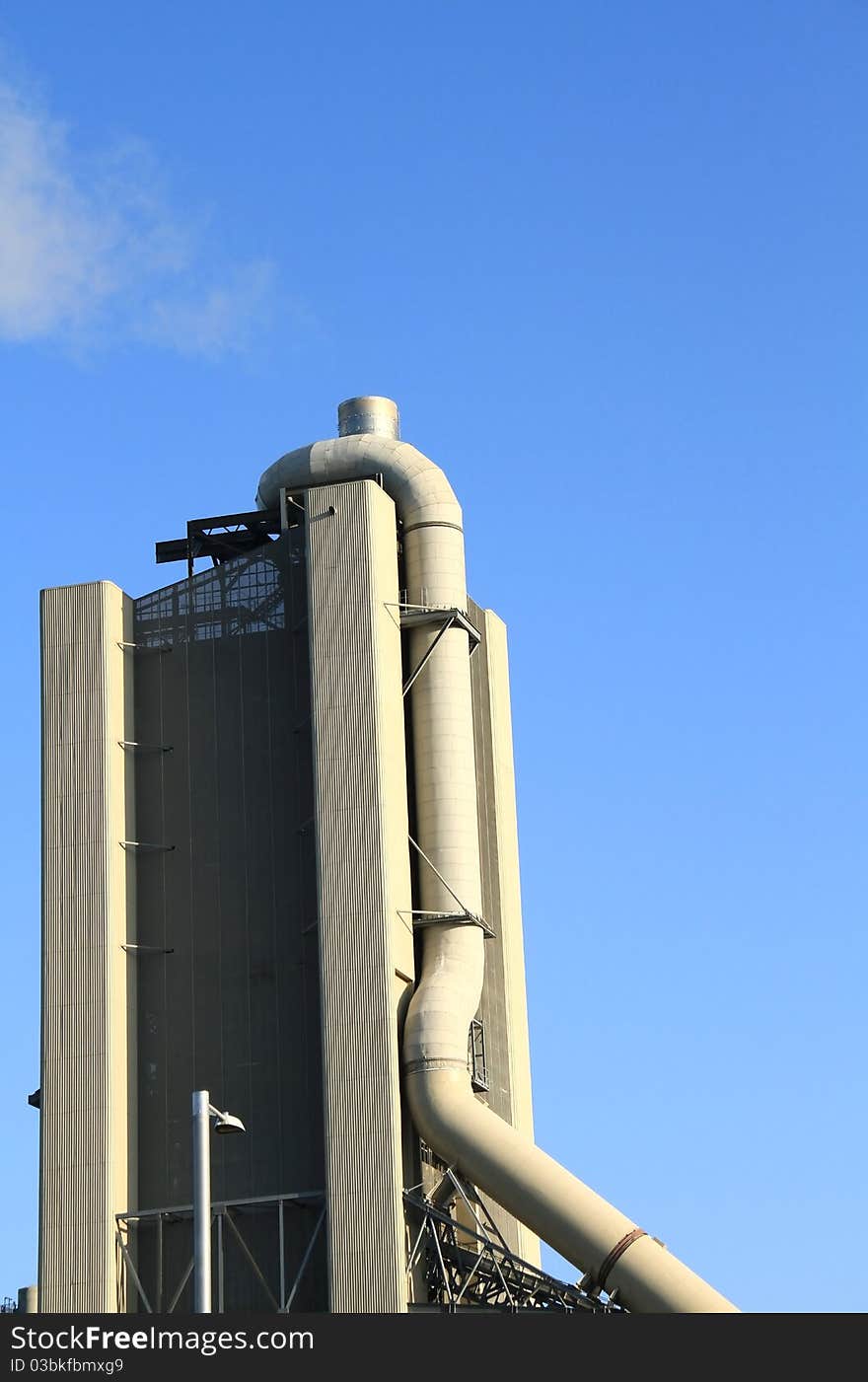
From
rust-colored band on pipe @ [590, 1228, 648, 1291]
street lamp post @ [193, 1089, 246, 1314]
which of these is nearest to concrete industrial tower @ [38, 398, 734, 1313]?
rust-colored band on pipe @ [590, 1228, 648, 1291]

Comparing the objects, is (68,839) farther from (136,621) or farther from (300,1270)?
(300,1270)

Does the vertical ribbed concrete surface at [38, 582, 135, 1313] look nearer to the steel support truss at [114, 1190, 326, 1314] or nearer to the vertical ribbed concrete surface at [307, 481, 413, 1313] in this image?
the steel support truss at [114, 1190, 326, 1314]

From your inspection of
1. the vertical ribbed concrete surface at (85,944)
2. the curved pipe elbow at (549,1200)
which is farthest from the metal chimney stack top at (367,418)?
the curved pipe elbow at (549,1200)

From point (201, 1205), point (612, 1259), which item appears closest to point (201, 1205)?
point (201, 1205)

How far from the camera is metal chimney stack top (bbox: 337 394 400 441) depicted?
83.6 meters

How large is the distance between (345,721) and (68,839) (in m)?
10.8

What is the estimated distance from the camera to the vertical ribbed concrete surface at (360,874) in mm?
68812

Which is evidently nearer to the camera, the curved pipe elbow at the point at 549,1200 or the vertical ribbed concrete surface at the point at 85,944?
the curved pipe elbow at the point at 549,1200

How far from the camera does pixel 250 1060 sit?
246 ft

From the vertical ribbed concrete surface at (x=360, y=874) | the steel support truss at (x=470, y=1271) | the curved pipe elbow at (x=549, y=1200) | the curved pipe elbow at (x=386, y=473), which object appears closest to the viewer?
the curved pipe elbow at (x=549, y=1200)

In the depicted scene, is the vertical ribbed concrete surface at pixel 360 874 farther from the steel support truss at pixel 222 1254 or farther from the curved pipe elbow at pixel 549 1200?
the steel support truss at pixel 222 1254

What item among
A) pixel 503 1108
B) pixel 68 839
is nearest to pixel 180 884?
pixel 68 839

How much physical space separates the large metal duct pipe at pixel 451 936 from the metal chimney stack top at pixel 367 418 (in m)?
0.08

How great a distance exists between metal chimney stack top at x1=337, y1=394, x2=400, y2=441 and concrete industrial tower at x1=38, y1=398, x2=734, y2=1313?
136 millimetres
